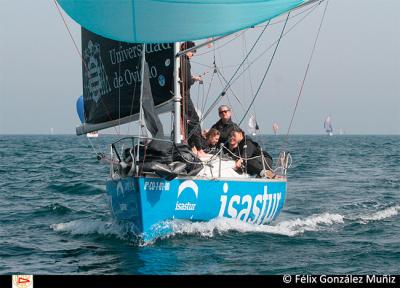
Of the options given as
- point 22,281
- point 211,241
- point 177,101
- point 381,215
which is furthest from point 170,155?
point 381,215

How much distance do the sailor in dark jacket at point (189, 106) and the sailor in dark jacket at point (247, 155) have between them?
59 centimetres

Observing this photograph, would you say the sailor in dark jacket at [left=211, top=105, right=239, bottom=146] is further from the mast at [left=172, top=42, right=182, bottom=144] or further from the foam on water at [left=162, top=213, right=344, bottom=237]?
the foam on water at [left=162, top=213, right=344, bottom=237]

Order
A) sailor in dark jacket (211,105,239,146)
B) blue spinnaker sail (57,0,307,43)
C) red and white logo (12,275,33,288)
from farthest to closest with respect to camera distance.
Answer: sailor in dark jacket (211,105,239,146) < blue spinnaker sail (57,0,307,43) < red and white logo (12,275,33,288)

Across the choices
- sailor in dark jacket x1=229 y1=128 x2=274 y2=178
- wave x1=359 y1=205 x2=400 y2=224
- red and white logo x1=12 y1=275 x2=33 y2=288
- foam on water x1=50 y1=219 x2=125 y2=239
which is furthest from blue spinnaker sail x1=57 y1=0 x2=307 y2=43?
wave x1=359 y1=205 x2=400 y2=224

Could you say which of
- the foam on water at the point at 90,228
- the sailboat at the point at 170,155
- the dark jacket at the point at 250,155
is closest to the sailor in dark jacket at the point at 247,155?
the dark jacket at the point at 250,155

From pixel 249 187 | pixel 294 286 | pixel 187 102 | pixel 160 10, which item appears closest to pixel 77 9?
pixel 160 10

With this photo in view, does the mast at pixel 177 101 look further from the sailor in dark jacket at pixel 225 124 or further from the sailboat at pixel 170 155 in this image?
the sailor in dark jacket at pixel 225 124

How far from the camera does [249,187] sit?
417 inches

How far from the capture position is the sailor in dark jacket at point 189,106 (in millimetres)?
11438

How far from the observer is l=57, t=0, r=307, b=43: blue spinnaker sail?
9320 millimetres

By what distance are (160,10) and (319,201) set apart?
294 inches

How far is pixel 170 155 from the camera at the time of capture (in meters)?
9.80

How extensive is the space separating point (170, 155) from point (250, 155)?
194cm

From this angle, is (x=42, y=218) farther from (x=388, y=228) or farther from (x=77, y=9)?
(x=388, y=228)
